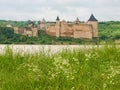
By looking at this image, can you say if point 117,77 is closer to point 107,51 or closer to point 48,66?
point 48,66

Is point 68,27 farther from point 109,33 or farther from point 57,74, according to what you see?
point 57,74

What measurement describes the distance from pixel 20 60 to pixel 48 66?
2.66 feet

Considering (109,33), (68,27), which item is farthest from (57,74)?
(68,27)

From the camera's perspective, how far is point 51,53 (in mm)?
7137

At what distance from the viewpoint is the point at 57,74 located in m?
5.24

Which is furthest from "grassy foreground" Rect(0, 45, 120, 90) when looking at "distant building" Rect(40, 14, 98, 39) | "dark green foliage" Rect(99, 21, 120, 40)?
"distant building" Rect(40, 14, 98, 39)

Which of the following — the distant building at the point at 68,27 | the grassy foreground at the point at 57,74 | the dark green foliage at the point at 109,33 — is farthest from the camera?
the distant building at the point at 68,27

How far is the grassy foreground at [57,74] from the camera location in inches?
195

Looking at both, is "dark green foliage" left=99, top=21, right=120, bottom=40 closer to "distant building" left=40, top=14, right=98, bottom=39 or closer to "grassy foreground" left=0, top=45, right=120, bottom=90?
"grassy foreground" left=0, top=45, right=120, bottom=90

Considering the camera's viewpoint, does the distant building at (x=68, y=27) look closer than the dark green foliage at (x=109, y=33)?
No

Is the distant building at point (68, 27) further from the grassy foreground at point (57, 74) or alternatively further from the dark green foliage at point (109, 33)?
the grassy foreground at point (57, 74)

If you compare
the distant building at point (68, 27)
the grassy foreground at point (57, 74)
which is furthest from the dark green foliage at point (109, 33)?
the distant building at point (68, 27)

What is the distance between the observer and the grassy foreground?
195 inches

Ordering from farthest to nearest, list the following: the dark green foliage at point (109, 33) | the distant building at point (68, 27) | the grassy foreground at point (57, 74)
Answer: the distant building at point (68, 27)
the dark green foliage at point (109, 33)
the grassy foreground at point (57, 74)
